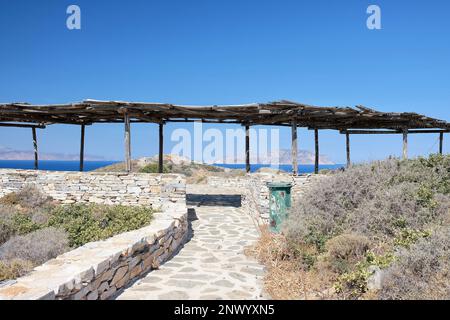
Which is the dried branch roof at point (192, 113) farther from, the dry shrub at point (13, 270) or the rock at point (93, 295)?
the rock at point (93, 295)

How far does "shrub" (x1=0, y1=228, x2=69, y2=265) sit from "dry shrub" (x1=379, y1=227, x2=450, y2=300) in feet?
17.0

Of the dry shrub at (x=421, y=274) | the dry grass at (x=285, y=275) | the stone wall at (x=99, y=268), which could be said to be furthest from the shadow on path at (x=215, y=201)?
the dry shrub at (x=421, y=274)

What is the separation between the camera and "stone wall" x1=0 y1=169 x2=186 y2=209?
31.9ft

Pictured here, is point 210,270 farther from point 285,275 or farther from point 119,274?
point 119,274

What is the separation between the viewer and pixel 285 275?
15.9 ft

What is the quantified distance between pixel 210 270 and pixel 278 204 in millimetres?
2643

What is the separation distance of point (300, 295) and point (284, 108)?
7565 mm

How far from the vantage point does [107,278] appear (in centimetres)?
400

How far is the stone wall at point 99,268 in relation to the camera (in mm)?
3068

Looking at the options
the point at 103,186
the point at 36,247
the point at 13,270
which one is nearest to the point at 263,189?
the point at 103,186

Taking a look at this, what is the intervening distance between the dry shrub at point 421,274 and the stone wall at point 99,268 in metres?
3.37

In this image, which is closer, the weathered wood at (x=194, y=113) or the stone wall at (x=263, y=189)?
the stone wall at (x=263, y=189)

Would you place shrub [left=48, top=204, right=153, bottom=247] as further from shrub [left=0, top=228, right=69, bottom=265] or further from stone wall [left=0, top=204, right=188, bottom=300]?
stone wall [left=0, top=204, right=188, bottom=300]

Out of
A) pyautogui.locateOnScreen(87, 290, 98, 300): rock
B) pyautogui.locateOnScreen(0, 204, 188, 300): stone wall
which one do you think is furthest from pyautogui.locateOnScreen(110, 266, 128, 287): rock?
pyautogui.locateOnScreen(87, 290, 98, 300): rock
